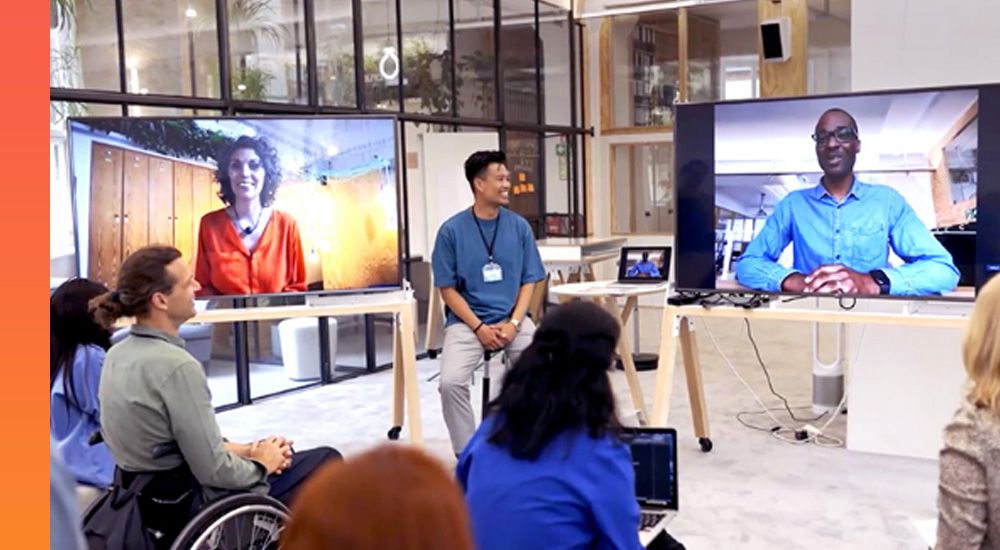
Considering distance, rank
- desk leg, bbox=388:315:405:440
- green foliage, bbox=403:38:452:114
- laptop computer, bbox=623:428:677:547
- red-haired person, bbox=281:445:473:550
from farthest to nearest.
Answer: green foliage, bbox=403:38:452:114, desk leg, bbox=388:315:405:440, laptop computer, bbox=623:428:677:547, red-haired person, bbox=281:445:473:550

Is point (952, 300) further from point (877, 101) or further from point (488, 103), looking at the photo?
point (488, 103)

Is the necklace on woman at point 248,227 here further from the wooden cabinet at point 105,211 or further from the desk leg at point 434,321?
the desk leg at point 434,321

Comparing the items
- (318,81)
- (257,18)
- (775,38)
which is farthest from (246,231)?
(775,38)

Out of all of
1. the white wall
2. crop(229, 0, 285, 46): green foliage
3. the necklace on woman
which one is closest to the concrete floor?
the necklace on woman

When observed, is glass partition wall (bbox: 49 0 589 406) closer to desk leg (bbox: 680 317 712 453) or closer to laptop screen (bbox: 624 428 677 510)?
desk leg (bbox: 680 317 712 453)

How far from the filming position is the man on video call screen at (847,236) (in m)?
3.82

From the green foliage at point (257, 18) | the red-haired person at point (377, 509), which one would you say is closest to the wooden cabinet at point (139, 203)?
the green foliage at point (257, 18)

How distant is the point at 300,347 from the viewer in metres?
6.64

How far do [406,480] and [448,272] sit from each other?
3608 mm

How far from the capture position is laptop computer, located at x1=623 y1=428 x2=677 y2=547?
283 centimetres

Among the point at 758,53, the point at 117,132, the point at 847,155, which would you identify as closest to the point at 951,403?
the point at 847,155

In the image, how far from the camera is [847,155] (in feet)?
12.9

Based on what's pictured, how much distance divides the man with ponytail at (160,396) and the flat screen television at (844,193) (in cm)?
228

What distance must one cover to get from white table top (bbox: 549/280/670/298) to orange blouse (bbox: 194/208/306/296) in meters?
1.61
